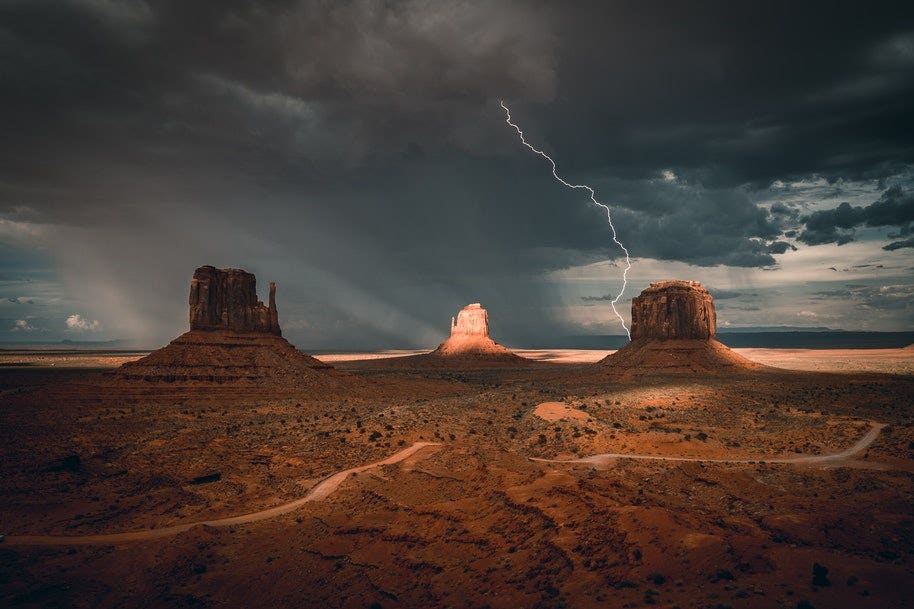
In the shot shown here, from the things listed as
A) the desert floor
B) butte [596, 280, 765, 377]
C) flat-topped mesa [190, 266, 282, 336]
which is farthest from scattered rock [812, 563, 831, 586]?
butte [596, 280, 765, 377]

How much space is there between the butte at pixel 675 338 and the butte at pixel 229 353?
2164 inches

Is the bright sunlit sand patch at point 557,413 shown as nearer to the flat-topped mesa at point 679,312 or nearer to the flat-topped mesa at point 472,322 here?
the flat-topped mesa at point 679,312

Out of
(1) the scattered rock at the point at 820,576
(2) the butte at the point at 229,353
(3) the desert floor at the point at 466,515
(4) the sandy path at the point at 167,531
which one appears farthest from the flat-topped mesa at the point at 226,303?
(1) the scattered rock at the point at 820,576

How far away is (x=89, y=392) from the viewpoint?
60.7m

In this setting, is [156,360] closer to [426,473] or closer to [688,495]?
[426,473]

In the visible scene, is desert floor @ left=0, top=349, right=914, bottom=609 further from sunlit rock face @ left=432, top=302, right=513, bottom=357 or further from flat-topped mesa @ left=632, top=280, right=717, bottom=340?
sunlit rock face @ left=432, top=302, right=513, bottom=357

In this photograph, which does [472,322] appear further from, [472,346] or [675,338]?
[675,338]

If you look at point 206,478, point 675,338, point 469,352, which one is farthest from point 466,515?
point 469,352

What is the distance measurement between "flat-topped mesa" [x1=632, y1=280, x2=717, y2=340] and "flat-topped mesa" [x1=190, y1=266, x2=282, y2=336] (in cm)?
7188

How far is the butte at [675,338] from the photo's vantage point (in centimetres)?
9288

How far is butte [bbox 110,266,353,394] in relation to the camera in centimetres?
6619

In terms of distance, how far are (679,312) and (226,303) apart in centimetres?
8085

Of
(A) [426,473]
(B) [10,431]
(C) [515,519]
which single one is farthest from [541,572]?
(B) [10,431]

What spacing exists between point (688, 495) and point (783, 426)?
23055mm
